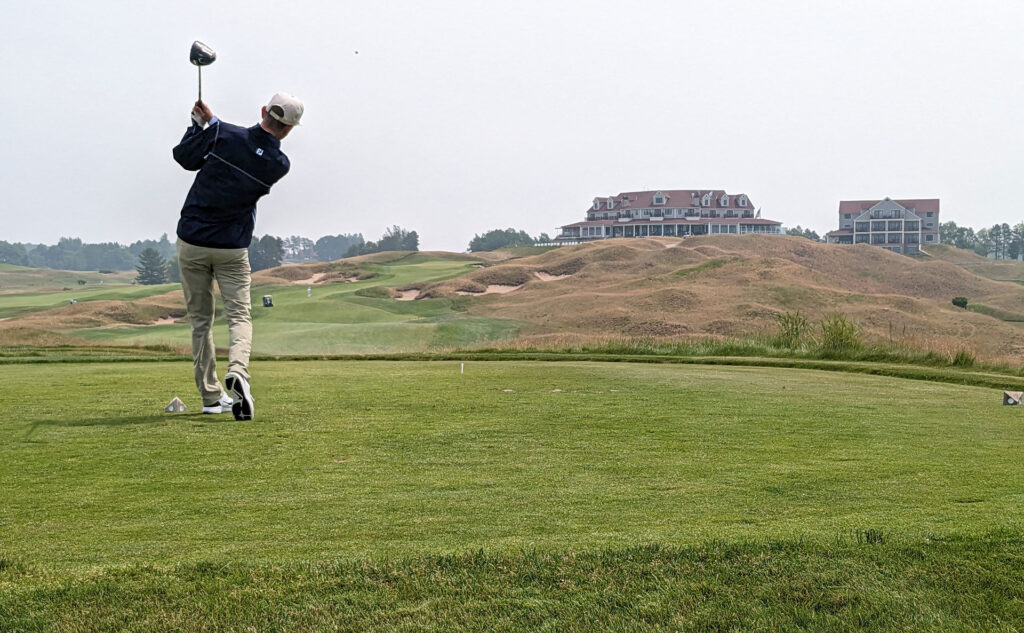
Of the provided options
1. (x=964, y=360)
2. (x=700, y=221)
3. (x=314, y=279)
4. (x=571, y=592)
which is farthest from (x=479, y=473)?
(x=700, y=221)

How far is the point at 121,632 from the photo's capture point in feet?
9.41

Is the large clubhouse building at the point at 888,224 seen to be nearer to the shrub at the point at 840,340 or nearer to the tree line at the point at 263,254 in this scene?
the tree line at the point at 263,254

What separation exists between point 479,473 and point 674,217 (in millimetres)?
131231

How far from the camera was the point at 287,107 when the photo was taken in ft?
24.7

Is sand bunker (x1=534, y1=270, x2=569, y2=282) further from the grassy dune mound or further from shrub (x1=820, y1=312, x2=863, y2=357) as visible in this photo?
shrub (x1=820, y1=312, x2=863, y2=357)

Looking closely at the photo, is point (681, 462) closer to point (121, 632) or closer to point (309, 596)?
point (309, 596)

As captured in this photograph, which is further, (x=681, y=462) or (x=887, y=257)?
(x=887, y=257)

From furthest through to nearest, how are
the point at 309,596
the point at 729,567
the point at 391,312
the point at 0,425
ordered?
the point at 391,312, the point at 0,425, the point at 729,567, the point at 309,596

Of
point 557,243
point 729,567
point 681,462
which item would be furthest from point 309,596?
point 557,243

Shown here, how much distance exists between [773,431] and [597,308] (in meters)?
43.5

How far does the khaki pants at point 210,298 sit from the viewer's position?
7.86m

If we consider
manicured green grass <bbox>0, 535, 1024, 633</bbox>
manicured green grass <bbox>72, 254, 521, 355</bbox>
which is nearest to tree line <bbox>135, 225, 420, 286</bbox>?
manicured green grass <bbox>72, 254, 521, 355</bbox>

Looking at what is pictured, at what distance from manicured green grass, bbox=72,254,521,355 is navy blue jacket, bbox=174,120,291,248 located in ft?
64.1

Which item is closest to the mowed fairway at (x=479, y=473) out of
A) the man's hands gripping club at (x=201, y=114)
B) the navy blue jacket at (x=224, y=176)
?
the navy blue jacket at (x=224, y=176)
